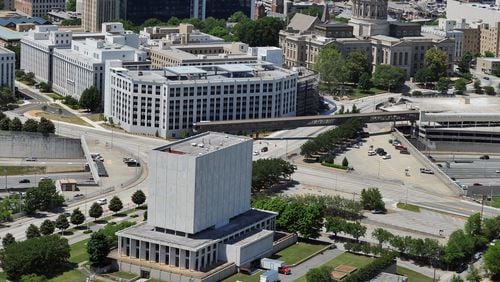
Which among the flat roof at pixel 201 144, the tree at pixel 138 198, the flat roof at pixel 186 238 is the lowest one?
the tree at pixel 138 198

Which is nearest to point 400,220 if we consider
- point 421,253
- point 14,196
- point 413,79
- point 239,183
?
point 421,253

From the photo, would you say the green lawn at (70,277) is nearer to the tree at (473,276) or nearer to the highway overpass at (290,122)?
the tree at (473,276)

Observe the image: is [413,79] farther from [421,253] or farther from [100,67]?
[421,253]

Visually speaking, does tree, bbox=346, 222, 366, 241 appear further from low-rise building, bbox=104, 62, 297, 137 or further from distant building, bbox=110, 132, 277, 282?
low-rise building, bbox=104, 62, 297, 137

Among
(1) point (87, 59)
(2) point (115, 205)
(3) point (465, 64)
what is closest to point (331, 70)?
(3) point (465, 64)

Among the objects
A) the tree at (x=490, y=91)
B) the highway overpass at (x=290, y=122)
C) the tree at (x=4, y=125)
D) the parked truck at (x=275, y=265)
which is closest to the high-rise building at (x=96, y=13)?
the highway overpass at (x=290, y=122)

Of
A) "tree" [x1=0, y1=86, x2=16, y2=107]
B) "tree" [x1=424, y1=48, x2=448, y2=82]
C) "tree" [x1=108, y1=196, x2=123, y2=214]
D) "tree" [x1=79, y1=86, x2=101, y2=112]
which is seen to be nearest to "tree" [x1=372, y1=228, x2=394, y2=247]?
"tree" [x1=108, y1=196, x2=123, y2=214]
